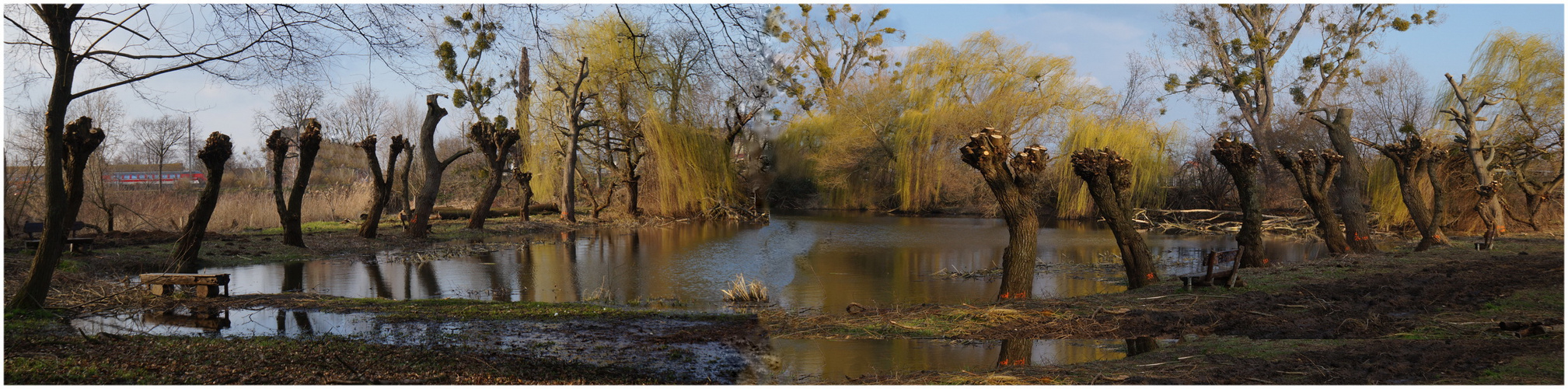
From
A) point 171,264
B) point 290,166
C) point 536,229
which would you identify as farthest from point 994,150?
point 290,166

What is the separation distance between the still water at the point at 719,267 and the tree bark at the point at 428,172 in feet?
4.30

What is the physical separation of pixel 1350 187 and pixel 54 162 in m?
19.2

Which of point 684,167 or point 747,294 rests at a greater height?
point 684,167

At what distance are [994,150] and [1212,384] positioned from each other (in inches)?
207

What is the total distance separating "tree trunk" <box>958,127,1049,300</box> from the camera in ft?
32.0

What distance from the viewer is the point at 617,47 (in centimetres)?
2692

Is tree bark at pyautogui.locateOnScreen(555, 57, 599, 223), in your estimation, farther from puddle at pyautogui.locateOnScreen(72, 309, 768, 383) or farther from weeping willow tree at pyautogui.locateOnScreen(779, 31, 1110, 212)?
puddle at pyautogui.locateOnScreen(72, 309, 768, 383)

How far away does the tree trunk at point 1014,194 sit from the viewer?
384 inches

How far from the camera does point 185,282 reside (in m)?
8.74

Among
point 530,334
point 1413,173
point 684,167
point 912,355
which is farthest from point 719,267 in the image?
point 1413,173

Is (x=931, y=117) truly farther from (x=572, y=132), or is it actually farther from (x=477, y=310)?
(x=477, y=310)

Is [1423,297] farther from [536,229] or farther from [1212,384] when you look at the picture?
[536,229]

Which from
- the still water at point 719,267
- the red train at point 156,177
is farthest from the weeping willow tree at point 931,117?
the red train at point 156,177

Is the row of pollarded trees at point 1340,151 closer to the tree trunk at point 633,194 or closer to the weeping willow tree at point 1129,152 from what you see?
the weeping willow tree at point 1129,152
